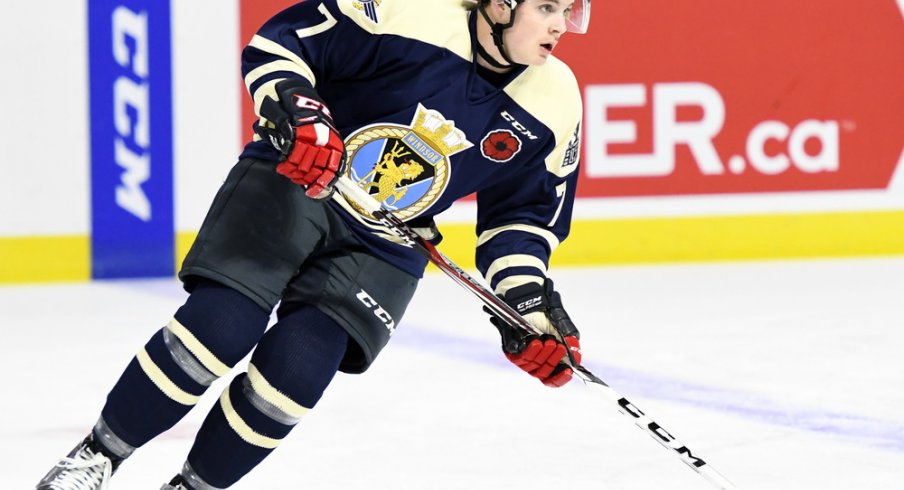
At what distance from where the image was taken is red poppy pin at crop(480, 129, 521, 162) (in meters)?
2.42

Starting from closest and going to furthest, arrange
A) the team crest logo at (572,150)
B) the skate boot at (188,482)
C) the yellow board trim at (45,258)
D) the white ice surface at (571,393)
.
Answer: the skate boot at (188,482) → the team crest logo at (572,150) → the white ice surface at (571,393) → the yellow board trim at (45,258)

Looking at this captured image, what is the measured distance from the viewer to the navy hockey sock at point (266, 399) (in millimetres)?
2203

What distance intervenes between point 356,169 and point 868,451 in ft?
4.15

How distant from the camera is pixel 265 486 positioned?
2.66 meters

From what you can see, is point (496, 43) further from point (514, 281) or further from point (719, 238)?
point (719, 238)

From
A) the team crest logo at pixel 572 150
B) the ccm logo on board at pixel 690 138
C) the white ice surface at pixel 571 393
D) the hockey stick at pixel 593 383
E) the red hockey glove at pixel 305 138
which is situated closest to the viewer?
the red hockey glove at pixel 305 138

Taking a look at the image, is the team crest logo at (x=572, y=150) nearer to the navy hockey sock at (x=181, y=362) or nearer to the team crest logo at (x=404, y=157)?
the team crest logo at (x=404, y=157)

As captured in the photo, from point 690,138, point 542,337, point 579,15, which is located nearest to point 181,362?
point 542,337

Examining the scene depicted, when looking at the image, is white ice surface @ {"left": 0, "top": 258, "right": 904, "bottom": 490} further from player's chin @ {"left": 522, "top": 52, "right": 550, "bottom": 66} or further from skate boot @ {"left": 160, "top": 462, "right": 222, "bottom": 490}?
player's chin @ {"left": 522, "top": 52, "right": 550, "bottom": 66}

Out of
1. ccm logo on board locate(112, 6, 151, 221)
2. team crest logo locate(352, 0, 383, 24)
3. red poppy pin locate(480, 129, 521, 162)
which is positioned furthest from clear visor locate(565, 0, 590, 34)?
ccm logo on board locate(112, 6, 151, 221)

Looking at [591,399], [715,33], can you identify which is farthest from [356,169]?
[715,33]

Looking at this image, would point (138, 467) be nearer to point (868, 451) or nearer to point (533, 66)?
point (533, 66)

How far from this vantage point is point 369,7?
233 cm

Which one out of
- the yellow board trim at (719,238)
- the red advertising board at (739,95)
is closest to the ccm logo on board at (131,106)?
the yellow board trim at (719,238)
